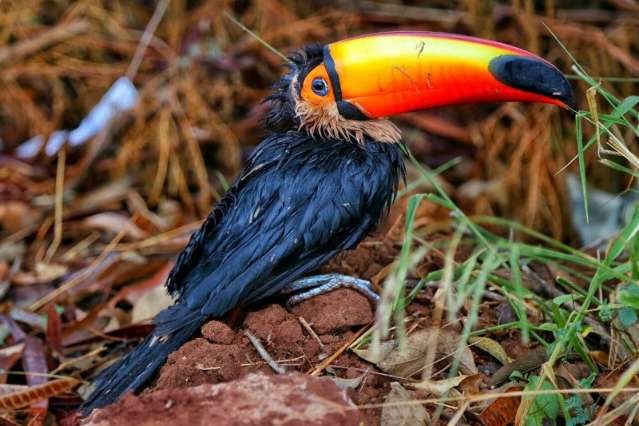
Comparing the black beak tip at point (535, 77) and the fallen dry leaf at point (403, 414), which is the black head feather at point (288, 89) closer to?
the black beak tip at point (535, 77)

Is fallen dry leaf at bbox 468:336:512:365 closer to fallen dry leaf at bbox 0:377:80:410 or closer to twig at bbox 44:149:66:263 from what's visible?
fallen dry leaf at bbox 0:377:80:410

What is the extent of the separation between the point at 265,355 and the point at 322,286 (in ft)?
1.39

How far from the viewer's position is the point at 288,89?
3.25 m

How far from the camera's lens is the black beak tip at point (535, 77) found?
8.77 feet

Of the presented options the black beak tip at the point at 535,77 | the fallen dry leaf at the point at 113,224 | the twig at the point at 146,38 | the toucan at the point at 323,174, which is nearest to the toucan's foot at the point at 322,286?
the toucan at the point at 323,174

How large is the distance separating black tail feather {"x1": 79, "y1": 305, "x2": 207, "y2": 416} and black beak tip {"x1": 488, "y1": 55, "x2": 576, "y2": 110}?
127cm

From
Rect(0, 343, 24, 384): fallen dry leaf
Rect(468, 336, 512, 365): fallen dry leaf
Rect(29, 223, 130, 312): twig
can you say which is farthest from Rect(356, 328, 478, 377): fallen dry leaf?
Rect(29, 223, 130, 312): twig

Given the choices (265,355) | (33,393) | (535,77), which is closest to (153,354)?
(265,355)

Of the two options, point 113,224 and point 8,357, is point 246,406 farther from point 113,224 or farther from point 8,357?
point 113,224

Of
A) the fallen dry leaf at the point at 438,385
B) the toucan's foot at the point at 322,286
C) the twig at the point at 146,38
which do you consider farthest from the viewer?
the twig at the point at 146,38

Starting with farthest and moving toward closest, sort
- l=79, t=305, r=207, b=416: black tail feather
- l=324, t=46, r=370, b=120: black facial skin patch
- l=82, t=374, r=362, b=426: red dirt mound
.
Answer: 1. l=324, t=46, r=370, b=120: black facial skin patch
2. l=79, t=305, r=207, b=416: black tail feather
3. l=82, t=374, r=362, b=426: red dirt mound

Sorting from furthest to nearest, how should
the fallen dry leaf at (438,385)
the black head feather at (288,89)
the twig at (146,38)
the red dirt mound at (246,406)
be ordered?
1. the twig at (146,38)
2. the black head feather at (288,89)
3. the fallen dry leaf at (438,385)
4. the red dirt mound at (246,406)

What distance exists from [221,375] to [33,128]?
3.19 metres

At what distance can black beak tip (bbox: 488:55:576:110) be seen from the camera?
8.77ft
